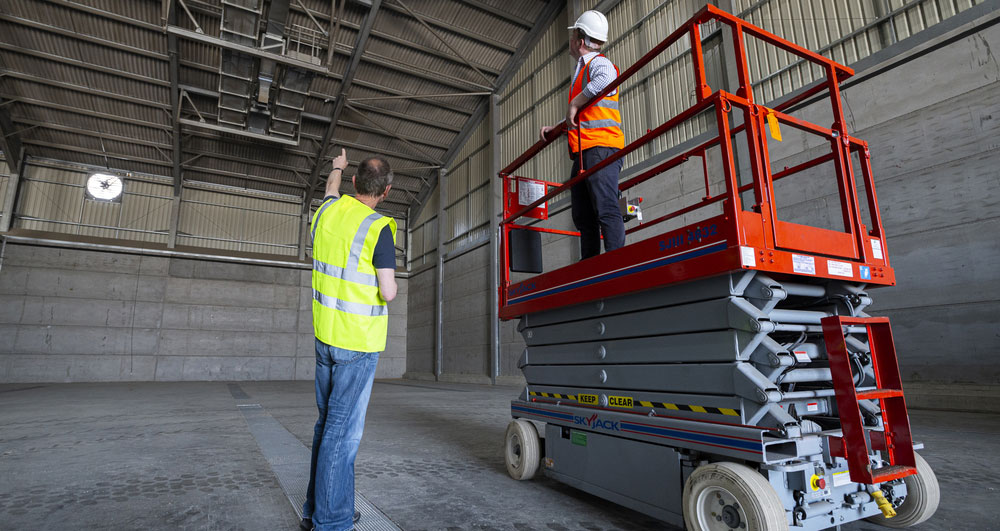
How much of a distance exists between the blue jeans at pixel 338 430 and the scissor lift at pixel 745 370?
1.54 m

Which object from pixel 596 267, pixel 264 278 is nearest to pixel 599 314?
pixel 596 267

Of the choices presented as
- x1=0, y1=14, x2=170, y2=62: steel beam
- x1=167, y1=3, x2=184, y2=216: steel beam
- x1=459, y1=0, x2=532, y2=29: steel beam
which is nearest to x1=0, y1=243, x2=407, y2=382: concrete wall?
x1=167, y1=3, x2=184, y2=216: steel beam

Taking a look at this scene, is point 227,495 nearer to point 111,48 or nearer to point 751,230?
point 751,230

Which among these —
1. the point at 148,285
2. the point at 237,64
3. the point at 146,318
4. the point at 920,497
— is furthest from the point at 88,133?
the point at 920,497

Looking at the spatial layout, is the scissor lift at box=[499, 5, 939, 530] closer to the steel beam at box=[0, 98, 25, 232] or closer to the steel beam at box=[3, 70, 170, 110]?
the steel beam at box=[3, 70, 170, 110]

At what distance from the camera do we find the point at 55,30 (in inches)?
594

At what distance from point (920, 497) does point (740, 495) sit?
137 cm

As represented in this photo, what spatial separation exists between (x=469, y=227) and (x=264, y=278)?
10.5 meters

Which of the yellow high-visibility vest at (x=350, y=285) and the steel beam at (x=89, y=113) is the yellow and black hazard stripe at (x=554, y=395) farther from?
the steel beam at (x=89, y=113)

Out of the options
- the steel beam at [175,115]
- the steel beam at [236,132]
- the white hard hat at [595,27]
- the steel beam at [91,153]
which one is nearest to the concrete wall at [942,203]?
the white hard hat at [595,27]

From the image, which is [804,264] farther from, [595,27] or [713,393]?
[595,27]

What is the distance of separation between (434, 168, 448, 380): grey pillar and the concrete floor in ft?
49.3

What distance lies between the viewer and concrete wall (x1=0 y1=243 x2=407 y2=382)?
1922 centimetres

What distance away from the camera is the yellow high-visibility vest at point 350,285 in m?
2.68
